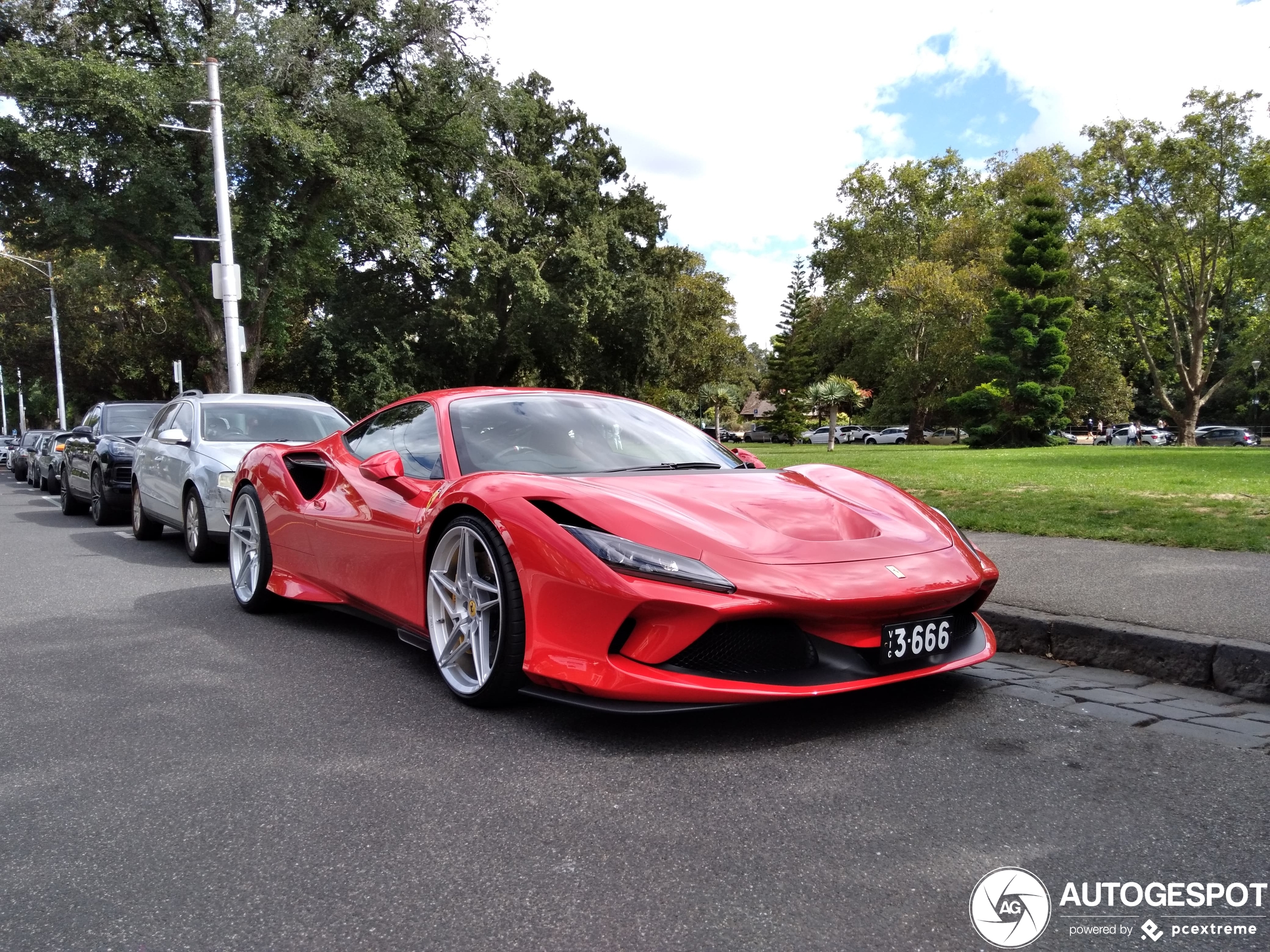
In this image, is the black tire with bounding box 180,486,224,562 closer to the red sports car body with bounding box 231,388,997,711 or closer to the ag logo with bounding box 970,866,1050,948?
the red sports car body with bounding box 231,388,997,711

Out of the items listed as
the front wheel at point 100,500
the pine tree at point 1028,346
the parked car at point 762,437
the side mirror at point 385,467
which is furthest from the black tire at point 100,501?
the parked car at point 762,437

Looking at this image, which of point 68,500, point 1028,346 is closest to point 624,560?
point 68,500

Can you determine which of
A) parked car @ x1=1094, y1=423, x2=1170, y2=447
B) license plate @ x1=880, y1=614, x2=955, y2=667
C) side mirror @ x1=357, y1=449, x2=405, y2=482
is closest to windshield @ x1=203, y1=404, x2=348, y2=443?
side mirror @ x1=357, y1=449, x2=405, y2=482

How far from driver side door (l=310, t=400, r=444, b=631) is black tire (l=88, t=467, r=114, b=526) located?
752 centimetres

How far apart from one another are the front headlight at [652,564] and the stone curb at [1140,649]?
90.9 inches

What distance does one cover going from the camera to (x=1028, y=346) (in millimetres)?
38188

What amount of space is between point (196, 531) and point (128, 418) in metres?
6.44

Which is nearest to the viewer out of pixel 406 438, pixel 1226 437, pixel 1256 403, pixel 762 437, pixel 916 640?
pixel 916 640

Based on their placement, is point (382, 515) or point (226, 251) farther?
point (226, 251)

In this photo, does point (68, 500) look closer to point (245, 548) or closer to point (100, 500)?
point (100, 500)

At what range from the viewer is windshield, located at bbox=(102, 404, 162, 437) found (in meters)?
12.9

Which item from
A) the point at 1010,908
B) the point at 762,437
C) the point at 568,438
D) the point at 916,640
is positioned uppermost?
the point at 568,438

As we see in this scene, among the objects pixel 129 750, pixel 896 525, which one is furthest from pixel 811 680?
pixel 129 750

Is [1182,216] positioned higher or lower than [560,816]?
higher
